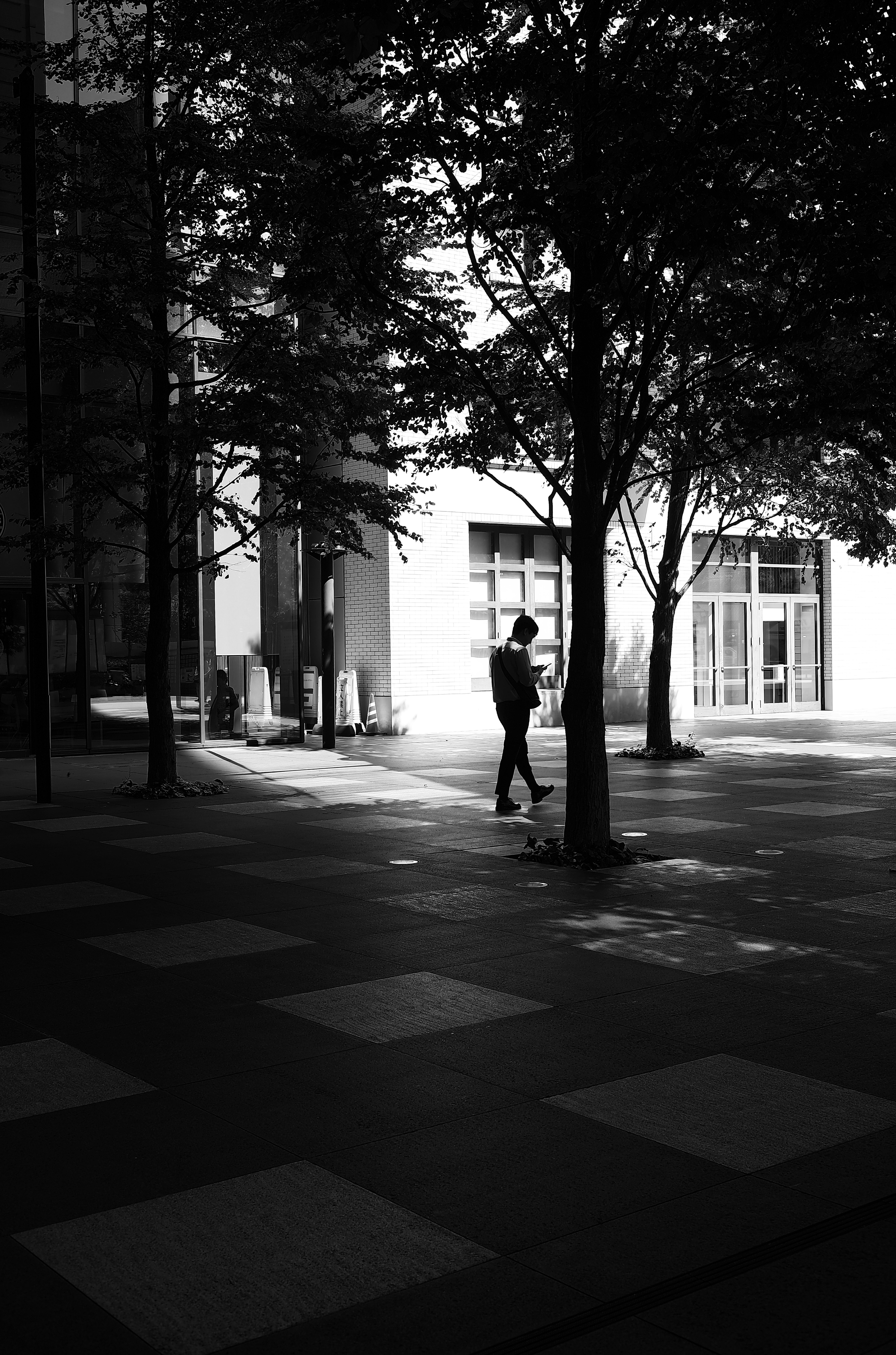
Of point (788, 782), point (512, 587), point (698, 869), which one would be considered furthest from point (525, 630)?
point (512, 587)

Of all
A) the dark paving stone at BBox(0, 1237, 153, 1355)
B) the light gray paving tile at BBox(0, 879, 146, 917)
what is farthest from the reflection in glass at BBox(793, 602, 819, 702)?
the dark paving stone at BBox(0, 1237, 153, 1355)

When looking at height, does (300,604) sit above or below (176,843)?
above

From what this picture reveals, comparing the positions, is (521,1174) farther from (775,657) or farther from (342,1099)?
(775,657)

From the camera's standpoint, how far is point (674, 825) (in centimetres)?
1293

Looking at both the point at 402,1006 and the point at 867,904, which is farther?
the point at 867,904

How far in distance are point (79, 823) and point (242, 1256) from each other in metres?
10.7

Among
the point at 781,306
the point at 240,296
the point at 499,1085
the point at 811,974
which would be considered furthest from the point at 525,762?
the point at 499,1085

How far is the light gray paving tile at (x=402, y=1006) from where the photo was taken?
6.02 metres

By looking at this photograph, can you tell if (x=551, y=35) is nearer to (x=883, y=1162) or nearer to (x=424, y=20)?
(x=424, y=20)

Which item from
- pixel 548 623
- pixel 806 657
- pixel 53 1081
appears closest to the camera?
pixel 53 1081

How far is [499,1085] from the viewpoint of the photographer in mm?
5176

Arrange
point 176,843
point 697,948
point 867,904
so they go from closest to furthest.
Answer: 1. point 697,948
2. point 867,904
3. point 176,843

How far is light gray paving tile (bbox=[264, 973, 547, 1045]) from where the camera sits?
19.8ft

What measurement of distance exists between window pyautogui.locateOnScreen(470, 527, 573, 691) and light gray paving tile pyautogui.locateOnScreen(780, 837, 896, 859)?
1632 centimetres
